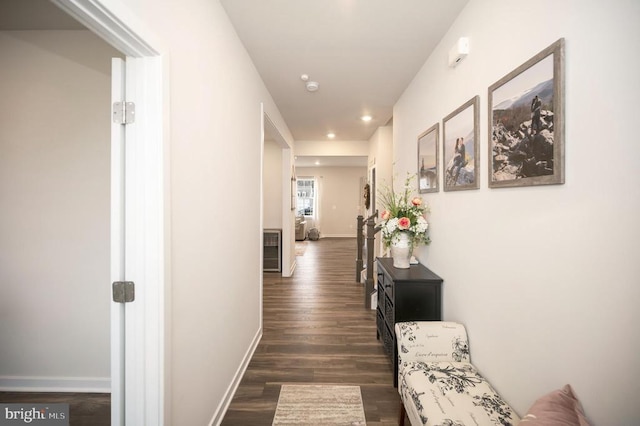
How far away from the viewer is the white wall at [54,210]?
6.46 ft

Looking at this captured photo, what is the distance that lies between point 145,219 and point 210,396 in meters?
1.22

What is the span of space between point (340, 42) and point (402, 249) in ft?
5.97

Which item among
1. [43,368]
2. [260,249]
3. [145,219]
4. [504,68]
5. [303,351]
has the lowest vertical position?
[303,351]

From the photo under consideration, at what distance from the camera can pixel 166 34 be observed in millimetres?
1183

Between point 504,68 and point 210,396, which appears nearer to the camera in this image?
point 504,68

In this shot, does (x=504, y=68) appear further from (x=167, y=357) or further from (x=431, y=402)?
(x=167, y=357)

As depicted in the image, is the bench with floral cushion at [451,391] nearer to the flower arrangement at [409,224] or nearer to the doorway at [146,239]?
the flower arrangement at [409,224]

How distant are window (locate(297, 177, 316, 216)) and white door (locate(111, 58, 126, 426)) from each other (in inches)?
385

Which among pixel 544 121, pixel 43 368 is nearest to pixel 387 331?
pixel 544 121

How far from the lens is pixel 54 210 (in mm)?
1999

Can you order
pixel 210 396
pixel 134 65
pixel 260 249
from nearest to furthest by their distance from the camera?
pixel 134 65 → pixel 210 396 → pixel 260 249

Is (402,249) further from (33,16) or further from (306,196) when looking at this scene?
(306,196)

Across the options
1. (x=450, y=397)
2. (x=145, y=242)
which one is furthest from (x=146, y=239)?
(x=450, y=397)

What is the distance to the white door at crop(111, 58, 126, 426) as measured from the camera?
109cm
